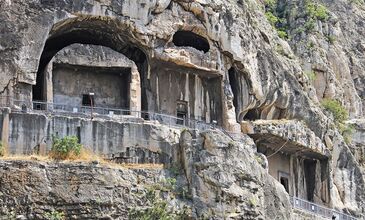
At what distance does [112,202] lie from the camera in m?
31.1

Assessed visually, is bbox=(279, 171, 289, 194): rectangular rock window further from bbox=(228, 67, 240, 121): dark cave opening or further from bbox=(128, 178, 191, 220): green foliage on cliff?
bbox=(128, 178, 191, 220): green foliage on cliff

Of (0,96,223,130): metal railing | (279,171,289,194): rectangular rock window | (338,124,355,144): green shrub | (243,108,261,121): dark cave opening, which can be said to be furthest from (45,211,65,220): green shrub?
(338,124,355,144): green shrub

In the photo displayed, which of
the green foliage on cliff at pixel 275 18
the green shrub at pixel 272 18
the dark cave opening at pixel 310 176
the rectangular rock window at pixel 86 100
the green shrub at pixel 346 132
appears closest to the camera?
the rectangular rock window at pixel 86 100

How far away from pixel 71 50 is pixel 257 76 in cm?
947

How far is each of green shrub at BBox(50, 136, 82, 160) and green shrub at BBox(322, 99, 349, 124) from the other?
22640mm

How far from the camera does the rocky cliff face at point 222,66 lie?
3359cm

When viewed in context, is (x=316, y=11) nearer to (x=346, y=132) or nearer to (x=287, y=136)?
(x=346, y=132)

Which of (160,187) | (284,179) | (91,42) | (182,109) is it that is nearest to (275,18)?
(284,179)

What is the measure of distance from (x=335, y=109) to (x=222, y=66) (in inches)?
484

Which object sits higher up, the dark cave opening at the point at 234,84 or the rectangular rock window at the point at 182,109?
the dark cave opening at the point at 234,84

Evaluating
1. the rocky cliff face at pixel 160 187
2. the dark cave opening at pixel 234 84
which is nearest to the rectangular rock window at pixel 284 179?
the dark cave opening at pixel 234 84

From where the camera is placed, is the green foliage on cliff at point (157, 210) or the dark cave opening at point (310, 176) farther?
the dark cave opening at point (310, 176)

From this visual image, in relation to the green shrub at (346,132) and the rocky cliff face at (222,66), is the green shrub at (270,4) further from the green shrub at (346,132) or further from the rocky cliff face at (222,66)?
the green shrub at (346,132)

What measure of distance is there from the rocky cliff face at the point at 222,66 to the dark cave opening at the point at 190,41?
2.32 feet
